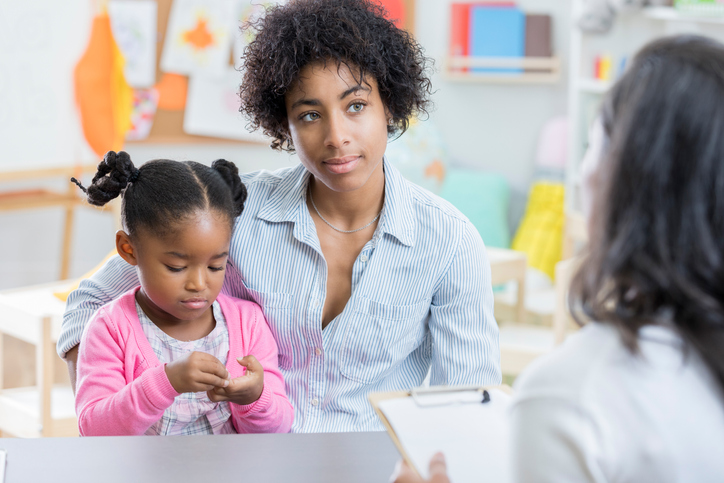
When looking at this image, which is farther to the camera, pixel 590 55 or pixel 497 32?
pixel 497 32

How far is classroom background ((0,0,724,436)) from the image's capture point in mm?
2932

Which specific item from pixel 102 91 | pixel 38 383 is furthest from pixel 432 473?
pixel 102 91

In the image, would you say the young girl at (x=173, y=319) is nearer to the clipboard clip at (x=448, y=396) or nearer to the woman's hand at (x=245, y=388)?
the woman's hand at (x=245, y=388)

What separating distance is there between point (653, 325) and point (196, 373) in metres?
0.62

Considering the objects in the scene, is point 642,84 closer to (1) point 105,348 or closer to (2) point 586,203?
(2) point 586,203

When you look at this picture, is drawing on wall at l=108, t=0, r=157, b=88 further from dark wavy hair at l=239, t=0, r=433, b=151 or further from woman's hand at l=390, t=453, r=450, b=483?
woman's hand at l=390, t=453, r=450, b=483

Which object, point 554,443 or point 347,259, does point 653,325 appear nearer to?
point 554,443

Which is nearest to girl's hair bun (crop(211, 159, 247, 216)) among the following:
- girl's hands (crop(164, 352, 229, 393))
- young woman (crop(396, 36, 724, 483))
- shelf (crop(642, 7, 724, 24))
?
girl's hands (crop(164, 352, 229, 393))

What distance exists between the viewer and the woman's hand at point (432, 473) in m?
0.67

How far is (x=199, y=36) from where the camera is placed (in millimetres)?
3510

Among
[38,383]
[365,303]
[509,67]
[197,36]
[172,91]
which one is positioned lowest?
[38,383]

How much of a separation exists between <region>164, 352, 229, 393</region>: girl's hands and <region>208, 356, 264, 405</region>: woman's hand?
24 millimetres

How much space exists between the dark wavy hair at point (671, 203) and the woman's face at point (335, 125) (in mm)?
661

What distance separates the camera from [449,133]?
3809 mm
